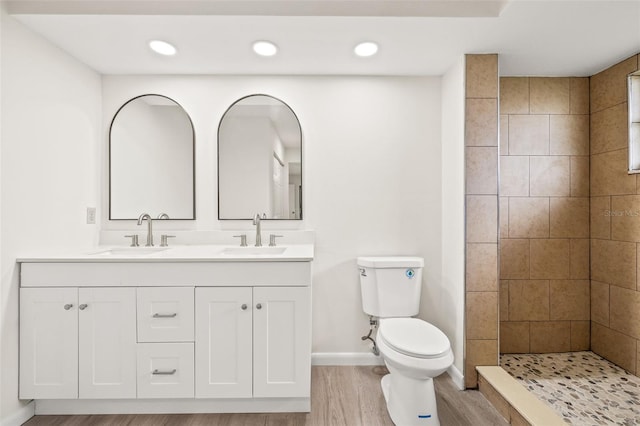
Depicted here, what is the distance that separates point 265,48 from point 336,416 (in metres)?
2.10

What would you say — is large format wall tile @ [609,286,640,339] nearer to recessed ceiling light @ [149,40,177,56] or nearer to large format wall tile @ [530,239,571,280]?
large format wall tile @ [530,239,571,280]

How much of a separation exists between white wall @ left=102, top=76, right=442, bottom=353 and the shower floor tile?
0.68 metres

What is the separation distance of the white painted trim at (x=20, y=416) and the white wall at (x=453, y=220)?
240 cm

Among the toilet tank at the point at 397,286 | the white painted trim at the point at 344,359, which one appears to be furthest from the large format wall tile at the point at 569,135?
the white painted trim at the point at 344,359

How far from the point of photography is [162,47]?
1959mm

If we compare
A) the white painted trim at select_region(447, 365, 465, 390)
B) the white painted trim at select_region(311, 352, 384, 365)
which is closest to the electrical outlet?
the white painted trim at select_region(311, 352, 384, 365)

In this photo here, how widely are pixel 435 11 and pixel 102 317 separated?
2291 mm

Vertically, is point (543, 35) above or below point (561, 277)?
above

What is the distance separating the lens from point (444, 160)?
234 cm

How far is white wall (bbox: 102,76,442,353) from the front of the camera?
2357mm

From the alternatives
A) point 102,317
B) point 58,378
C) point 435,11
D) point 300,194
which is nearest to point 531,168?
point 435,11

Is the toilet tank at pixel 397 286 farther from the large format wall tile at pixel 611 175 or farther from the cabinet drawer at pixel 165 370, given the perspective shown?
the large format wall tile at pixel 611 175

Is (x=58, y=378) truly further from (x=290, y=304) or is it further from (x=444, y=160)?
(x=444, y=160)

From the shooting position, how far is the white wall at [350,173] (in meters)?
2.36
